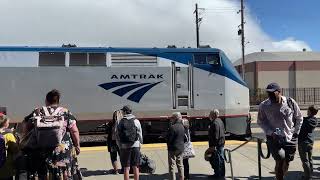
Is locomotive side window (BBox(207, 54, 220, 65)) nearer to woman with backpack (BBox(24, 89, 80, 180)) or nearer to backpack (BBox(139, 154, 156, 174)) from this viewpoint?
backpack (BBox(139, 154, 156, 174))

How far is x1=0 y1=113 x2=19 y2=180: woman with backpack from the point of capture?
6.38m

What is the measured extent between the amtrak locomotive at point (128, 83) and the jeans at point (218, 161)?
793cm

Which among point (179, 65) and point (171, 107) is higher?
point (179, 65)

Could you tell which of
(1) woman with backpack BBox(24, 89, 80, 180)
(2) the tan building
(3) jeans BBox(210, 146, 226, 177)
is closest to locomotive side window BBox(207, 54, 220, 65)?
(3) jeans BBox(210, 146, 226, 177)

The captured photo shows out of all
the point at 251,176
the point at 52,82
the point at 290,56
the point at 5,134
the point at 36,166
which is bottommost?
the point at 251,176

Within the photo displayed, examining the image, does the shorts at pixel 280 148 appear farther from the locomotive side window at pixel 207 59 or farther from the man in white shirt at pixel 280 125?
the locomotive side window at pixel 207 59

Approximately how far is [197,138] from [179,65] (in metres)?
2.86

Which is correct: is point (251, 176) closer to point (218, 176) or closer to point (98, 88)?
point (218, 176)

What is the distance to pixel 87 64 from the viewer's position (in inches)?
679

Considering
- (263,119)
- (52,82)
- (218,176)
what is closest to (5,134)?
(263,119)

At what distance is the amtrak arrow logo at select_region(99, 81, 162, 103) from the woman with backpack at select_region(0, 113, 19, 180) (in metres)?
10.9

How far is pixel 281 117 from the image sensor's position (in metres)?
7.50

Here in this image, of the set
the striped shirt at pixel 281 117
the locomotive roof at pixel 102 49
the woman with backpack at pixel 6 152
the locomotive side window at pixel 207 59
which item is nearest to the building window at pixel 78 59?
the locomotive roof at pixel 102 49

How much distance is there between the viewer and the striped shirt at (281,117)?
749 centimetres
